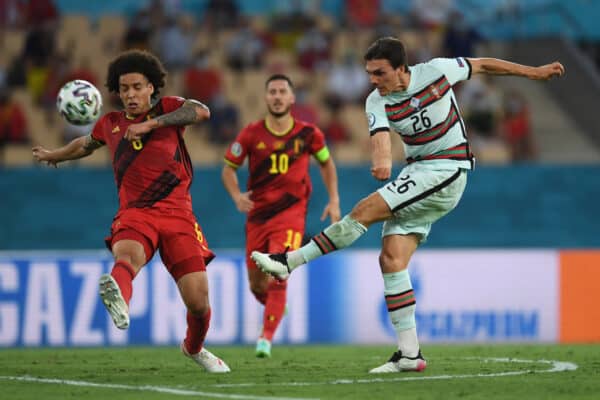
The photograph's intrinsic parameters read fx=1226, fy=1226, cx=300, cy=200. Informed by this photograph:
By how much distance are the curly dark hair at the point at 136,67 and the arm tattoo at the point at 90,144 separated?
0.41m

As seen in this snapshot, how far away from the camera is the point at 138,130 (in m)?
8.12

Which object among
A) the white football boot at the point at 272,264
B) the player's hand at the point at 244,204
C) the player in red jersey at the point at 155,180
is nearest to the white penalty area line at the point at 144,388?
the player in red jersey at the point at 155,180

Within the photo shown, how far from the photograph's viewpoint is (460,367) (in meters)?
8.95

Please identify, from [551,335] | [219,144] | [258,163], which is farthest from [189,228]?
[219,144]

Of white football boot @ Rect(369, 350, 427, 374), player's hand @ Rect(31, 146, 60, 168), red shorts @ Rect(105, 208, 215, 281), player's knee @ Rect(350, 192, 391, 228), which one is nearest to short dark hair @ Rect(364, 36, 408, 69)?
player's knee @ Rect(350, 192, 391, 228)

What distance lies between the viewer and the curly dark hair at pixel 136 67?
332 inches

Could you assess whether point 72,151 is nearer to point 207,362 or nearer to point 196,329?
point 196,329

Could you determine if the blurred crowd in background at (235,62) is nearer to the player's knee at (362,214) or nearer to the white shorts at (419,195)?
the white shorts at (419,195)

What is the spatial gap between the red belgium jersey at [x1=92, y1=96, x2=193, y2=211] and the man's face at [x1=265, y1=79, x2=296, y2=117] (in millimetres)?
2828

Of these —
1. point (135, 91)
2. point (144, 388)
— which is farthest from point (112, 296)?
point (135, 91)

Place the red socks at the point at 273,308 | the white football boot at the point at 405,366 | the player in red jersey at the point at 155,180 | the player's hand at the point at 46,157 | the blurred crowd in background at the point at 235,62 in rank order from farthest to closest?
the blurred crowd in background at the point at 235,62, the red socks at the point at 273,308, the player's hand at the point at 46,157, the white football boot at the point at 405,366, the player in red jersey at the point at 155,180

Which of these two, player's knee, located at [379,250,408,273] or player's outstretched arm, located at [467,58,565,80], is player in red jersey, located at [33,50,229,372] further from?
player's outstretched arm, located at [467,58,565,80]

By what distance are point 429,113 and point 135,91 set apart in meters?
2.02

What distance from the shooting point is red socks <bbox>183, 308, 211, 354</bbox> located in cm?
849
